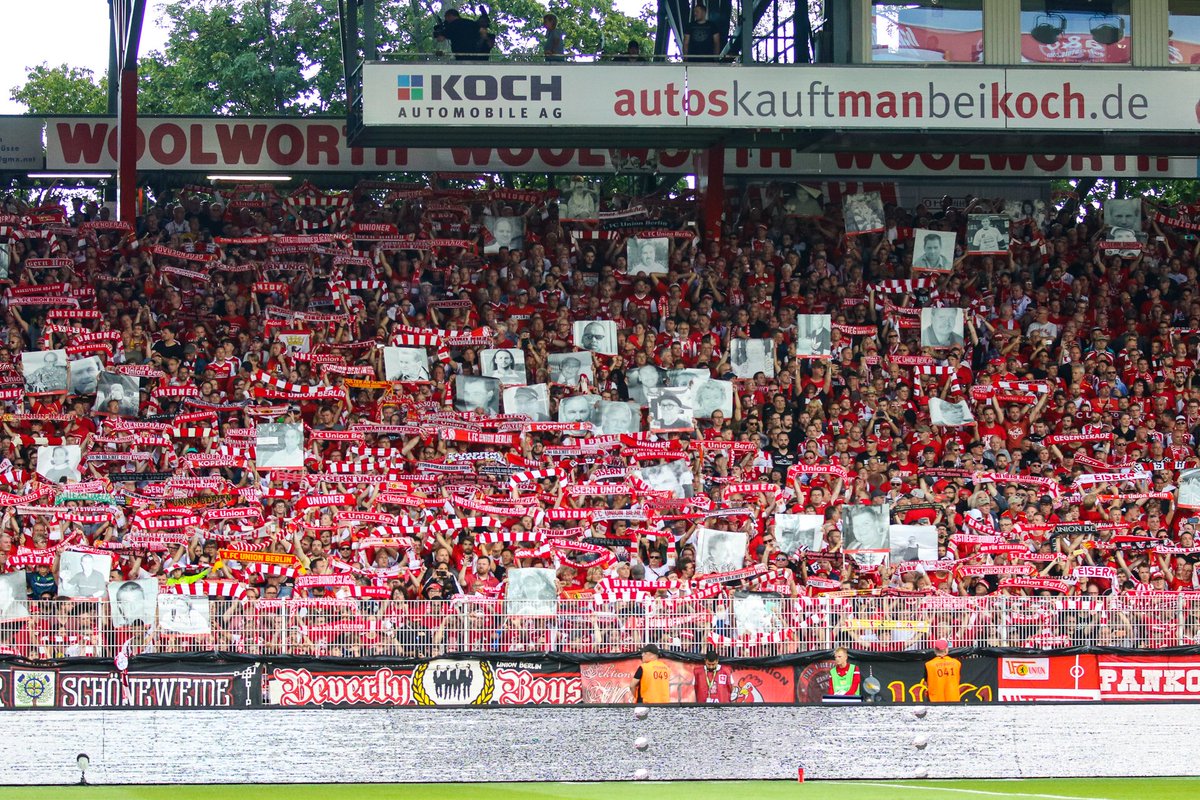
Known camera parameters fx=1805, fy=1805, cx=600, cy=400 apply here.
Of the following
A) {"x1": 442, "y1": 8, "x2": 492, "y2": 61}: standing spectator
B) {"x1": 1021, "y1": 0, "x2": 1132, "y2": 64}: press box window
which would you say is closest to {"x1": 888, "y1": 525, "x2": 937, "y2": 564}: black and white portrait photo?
{"x1": 1021, "y1": 0, "x2": 1132, "y2": 64}: press box window

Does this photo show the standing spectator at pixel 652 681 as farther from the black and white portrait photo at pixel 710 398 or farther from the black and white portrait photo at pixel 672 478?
the black and white portrait photo at pixel 710 398

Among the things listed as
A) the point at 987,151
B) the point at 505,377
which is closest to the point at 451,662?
the point at 505,377

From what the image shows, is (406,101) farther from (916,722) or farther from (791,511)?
(916,722)

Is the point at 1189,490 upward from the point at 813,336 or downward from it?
downward

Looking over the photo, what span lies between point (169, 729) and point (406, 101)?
31.3 ft

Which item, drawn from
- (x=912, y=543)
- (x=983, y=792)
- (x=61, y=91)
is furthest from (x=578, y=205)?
(x=61, y=91)

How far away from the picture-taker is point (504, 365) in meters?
24.7

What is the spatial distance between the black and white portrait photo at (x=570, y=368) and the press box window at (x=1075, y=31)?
7.11 metres

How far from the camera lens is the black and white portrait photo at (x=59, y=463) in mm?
22641

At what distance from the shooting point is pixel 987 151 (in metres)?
26.4

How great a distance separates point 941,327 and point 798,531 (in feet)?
17.3

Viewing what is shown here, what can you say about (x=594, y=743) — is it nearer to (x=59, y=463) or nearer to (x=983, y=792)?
(x=983, y=792)

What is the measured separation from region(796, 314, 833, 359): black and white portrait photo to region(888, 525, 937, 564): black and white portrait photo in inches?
154

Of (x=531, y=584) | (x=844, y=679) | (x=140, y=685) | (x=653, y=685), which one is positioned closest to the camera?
(x=653, y=685)
